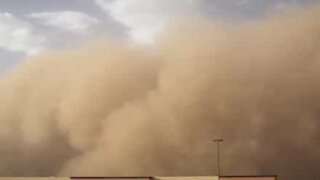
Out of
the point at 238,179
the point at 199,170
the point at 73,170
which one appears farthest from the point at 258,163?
the point at 73,170

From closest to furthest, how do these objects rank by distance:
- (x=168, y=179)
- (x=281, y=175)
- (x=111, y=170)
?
(x=168, y=179)
(x=281, y=175)
(x=111, y=170)

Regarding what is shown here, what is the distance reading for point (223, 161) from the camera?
117ft

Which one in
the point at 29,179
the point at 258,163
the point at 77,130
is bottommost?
the point at 29,179

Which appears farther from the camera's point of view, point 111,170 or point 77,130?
point 77,130

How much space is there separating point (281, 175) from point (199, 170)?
623 cm

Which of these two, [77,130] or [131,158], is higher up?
[77,130]

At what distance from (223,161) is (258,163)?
105 inches

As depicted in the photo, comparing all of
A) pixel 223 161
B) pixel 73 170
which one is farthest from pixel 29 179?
pixel 223 161

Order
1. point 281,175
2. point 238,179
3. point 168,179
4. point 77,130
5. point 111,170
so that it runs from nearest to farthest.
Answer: point 238,179 < point 168,179 < point 281,175 < point 111,170 < point 77,130

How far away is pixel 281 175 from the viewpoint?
34.8 meters

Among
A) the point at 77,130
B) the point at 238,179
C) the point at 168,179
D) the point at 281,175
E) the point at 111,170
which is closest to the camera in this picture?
the point at 238,179

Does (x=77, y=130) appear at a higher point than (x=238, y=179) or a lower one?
higher

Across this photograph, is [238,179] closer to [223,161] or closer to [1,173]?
[223,161]

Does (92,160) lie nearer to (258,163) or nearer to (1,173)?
(1,173)
